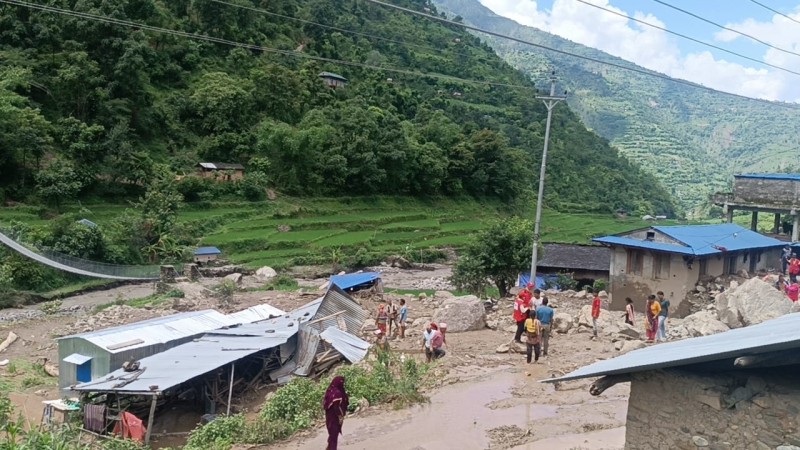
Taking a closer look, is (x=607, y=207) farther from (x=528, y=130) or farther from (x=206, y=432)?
(x=206, y=432)

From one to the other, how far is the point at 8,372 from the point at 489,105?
269 ft

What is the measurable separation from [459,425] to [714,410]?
4.96 meters

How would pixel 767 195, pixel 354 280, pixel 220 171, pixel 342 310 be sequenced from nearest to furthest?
pixel 342 310 < pixel 354 280 < pixel 767 195 < pixel 220 171

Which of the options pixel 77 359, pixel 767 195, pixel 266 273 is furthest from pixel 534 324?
pixel 266 273

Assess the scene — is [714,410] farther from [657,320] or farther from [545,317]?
[657,320]

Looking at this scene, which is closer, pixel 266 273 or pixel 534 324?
pixel 534 324

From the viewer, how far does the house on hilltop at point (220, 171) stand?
4666 cm

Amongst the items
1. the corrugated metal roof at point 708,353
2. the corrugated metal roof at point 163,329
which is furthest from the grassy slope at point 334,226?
the corrugated metal roof at point 708,353

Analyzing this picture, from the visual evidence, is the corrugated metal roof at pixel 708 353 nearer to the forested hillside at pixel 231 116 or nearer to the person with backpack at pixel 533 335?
the person with backpack at pixel 533 335

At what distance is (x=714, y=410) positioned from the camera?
6492 mm

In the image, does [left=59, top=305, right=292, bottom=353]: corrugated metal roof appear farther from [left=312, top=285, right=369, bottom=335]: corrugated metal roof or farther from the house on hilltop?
the house on hilltop

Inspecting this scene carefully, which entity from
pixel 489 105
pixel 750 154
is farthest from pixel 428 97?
pixel 750 154

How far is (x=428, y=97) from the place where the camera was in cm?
8281

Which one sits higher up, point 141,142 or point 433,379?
point 141,142
